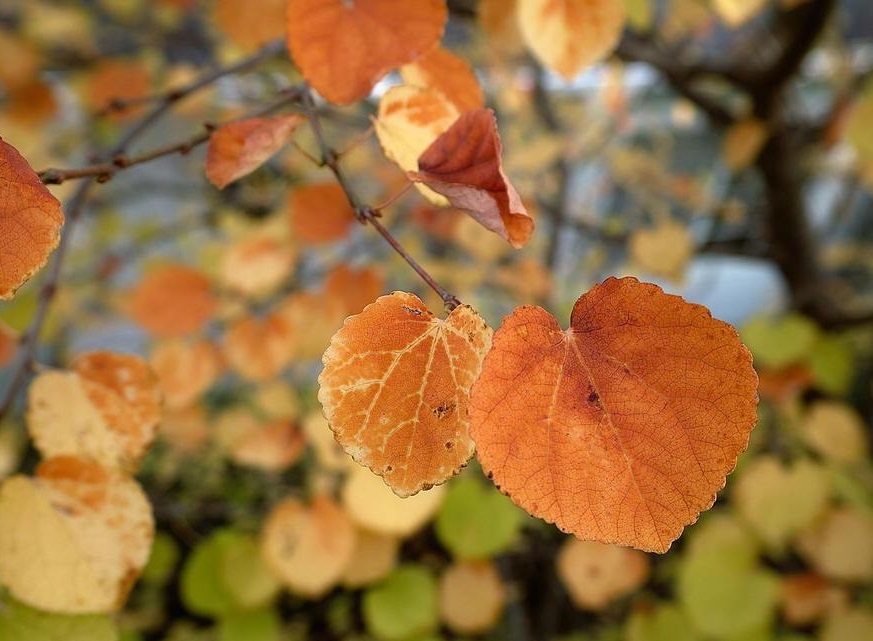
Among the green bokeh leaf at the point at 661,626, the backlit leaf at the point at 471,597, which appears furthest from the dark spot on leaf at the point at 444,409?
the green bokeh leaf at the point at 661,626

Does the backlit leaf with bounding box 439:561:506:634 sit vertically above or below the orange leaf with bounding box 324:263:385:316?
below

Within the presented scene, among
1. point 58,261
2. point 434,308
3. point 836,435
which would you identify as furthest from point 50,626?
point 836,435

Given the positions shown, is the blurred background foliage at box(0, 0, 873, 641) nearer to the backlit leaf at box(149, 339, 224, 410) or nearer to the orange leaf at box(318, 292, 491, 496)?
the backlit leaf at box(149, 339, 224, 410)

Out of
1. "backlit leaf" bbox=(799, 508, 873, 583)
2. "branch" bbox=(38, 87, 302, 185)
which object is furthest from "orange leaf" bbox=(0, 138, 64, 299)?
"backlit leaf" bbox=(799, 508, 873, 583)

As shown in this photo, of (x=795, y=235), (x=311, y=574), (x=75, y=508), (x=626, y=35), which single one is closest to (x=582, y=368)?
(x=75, y=508)

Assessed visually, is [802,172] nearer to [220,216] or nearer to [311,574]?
[311,574]
